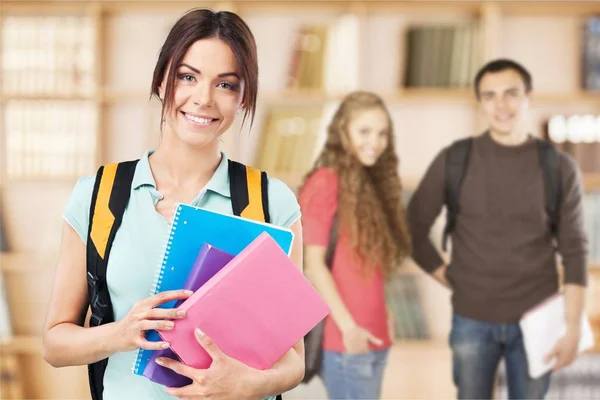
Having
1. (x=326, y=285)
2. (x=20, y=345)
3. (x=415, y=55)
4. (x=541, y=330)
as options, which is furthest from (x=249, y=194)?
(x=20, y=345)

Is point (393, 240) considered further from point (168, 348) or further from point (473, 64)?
point (168, 348)

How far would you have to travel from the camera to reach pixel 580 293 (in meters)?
2.91

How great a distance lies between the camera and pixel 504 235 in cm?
286

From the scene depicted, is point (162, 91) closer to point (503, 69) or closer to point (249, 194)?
point (249, 194)

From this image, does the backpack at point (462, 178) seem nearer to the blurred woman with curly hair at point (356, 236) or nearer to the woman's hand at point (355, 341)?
the blurred woman with curly hair at point (356, 236)

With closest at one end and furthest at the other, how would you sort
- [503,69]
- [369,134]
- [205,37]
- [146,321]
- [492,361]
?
[146,321] → [205,37] → [492,361] → [369,134] → [503,69]

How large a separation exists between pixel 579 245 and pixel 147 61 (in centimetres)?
222

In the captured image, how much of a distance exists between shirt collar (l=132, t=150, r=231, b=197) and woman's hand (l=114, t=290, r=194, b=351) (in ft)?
0.73

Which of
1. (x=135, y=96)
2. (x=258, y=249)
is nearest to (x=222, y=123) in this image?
(x=258, y=249)

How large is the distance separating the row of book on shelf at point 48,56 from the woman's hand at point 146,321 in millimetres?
2660

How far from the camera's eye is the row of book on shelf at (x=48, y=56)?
11.5 ft

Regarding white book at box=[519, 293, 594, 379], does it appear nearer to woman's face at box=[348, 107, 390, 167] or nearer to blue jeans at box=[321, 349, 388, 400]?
blue jeans at box=[321, 349, 388, 400]

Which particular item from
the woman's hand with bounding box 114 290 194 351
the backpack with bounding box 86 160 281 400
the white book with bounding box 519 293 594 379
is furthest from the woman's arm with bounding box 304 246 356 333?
the woman's hand with bounding box 114 290 194 351

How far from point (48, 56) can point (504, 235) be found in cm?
227
